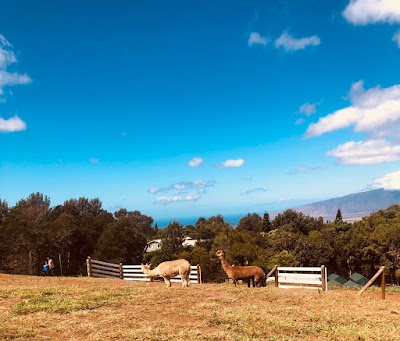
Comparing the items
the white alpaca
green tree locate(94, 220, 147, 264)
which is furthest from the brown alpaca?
green tree locate(94, 220, 147, 264)

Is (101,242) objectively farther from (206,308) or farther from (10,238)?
(206,308)

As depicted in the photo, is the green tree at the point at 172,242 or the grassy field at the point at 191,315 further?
the green tree at the point at 172,242

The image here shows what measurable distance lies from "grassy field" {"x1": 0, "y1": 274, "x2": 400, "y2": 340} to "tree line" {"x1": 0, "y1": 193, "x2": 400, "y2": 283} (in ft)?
129

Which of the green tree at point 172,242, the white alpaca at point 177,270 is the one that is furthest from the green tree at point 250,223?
the white alpaca at point 177,270

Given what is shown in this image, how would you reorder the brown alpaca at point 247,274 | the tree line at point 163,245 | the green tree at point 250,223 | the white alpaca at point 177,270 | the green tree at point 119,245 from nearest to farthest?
the white alpaca at point 177,270
the brown alpaca at point 247,274
the tree line at point 163,245
the green tree at point 119,245
the green tree at point 250,223

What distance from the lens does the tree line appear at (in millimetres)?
54750

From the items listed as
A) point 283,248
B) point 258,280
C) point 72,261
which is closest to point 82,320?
point 258,280

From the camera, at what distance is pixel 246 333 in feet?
32.6

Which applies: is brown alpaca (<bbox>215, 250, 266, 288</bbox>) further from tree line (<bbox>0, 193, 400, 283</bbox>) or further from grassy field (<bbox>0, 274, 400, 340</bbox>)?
tree line (<bbox>0, 193, 400, 283</bbox>)

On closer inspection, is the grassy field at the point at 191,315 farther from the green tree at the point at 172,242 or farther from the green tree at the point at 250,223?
the green tree at the point at 250,223

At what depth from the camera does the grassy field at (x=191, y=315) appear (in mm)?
9789

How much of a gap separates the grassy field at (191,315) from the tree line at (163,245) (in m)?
39.3

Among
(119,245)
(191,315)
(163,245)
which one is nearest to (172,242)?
(163,245)

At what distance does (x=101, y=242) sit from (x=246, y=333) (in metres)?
51.8
